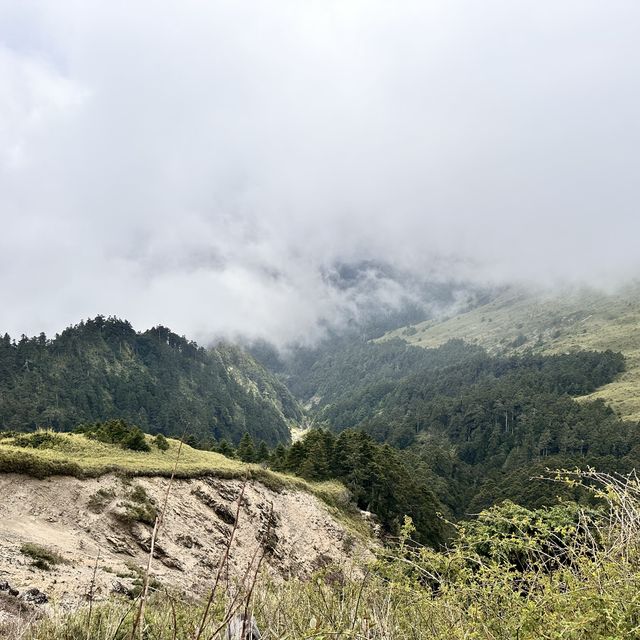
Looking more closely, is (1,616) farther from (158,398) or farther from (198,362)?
(198,362)

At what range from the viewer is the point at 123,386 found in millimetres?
133125

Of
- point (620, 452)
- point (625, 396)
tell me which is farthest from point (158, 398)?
point (625, 396)

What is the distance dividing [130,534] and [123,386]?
119 m

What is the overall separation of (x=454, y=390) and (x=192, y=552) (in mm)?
163063

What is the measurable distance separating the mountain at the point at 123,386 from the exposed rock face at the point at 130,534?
6936 cm

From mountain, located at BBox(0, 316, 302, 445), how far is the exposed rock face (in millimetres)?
69362

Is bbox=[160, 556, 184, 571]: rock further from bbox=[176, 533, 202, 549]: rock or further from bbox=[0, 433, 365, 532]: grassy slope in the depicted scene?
bbox=[0, 433, 365, 532]: grassy slope

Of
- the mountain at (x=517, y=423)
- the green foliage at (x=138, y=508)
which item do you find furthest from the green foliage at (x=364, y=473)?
the mountain at (x=517, y=423)

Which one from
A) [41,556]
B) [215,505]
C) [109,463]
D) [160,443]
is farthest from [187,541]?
[160,443]

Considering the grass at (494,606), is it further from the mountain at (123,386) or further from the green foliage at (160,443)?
the mountain at (123,386)

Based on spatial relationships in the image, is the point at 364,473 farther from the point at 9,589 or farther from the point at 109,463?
the point at 9,589

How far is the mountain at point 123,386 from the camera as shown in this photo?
109500mm

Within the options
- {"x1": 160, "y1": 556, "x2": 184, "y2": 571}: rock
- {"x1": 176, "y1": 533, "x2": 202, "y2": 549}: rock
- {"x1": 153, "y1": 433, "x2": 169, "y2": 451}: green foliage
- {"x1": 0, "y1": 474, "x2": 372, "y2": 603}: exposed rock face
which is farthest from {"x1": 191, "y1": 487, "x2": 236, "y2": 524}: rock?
{"x1": 160, "y1": 556, "x2": 184, "y2": 571}: rock

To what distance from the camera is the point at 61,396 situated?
114 m
